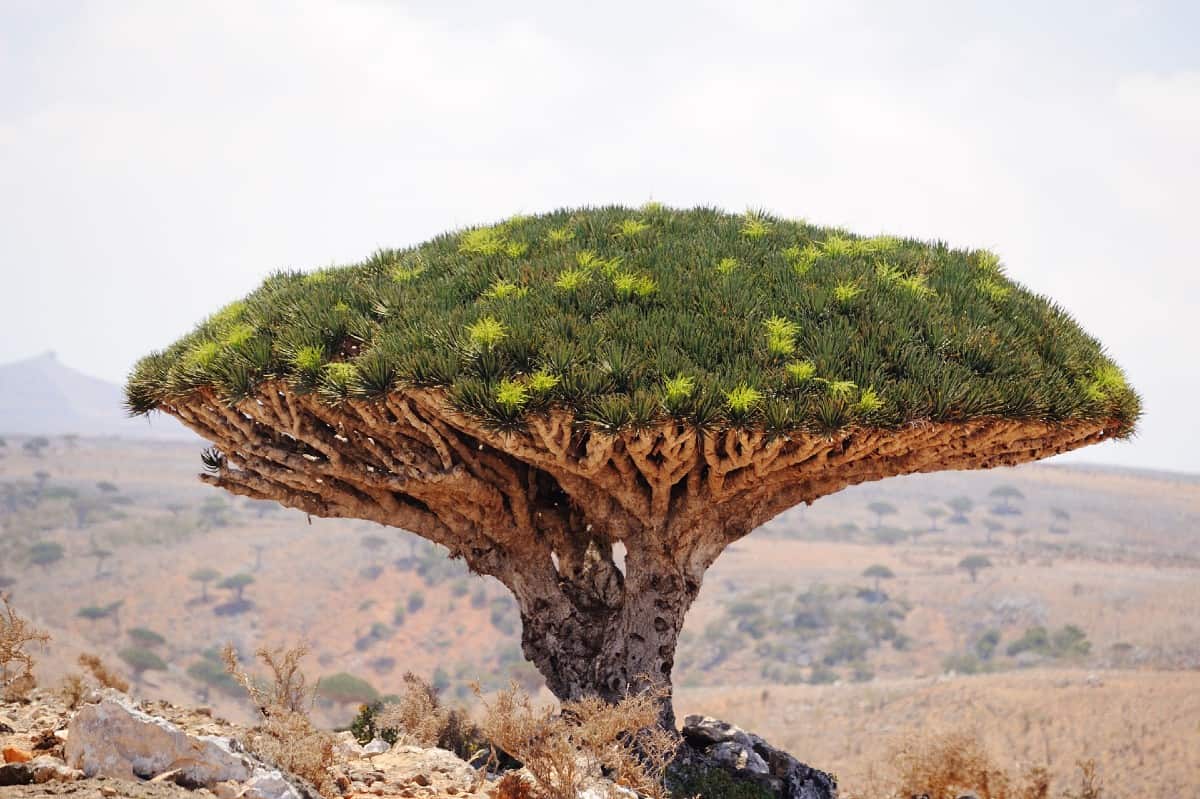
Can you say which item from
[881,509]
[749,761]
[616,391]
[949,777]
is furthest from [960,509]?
[616,391]

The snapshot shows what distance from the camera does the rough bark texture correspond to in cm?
844

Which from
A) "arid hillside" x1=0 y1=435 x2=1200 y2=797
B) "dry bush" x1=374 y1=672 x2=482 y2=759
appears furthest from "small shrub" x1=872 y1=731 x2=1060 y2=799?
"arid hillside" x1=0 y1=435 x2=1200 y2=797

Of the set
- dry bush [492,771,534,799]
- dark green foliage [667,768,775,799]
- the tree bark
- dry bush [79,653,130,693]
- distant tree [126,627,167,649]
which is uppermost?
the tree bark

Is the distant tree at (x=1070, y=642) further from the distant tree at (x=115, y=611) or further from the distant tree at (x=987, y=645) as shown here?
the distant tree at (x=115, y=611)

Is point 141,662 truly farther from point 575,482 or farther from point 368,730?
point 575,482

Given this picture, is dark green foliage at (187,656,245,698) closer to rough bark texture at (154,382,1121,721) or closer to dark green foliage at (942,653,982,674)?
dark green foliage at (942,653,982,674)

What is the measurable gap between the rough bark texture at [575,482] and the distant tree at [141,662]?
143 feet

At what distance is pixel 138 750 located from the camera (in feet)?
21.2

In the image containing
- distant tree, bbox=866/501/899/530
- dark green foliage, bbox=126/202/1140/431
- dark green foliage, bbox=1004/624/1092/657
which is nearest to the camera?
dark green foliage, bbox=126/202/1140/431

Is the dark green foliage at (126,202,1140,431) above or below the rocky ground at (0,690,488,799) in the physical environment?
above

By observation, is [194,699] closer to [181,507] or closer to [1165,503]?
[181,507]

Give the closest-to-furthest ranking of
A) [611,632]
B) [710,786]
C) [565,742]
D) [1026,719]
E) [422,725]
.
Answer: [565,742] < [710,786] < [422,725] < [611,632] < [1026,719]

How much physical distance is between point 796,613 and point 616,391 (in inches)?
2119

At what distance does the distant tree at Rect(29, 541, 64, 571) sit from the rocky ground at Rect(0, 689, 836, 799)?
5967cm
